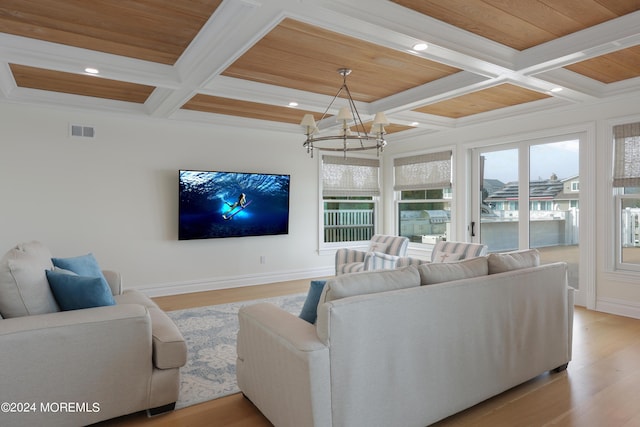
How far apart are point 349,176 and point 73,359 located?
18.3 ft

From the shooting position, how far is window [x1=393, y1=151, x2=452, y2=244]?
21.2 feet

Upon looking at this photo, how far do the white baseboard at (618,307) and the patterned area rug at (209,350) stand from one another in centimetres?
352

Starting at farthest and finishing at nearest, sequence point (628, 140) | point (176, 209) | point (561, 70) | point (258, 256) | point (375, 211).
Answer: point (375, 211) → point (258, 256) → point (176, 209) → point (628, 140) → point (561, 70)

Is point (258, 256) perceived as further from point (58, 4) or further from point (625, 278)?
point (625, 278)

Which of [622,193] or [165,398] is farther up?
[622,193]

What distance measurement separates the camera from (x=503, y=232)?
575 cm

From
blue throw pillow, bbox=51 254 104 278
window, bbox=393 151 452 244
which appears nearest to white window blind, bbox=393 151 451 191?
window, bbox=393 151 452 244

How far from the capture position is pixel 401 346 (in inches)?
81.5

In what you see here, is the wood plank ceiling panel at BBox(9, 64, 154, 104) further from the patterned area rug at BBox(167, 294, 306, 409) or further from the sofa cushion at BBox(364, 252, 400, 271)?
the sofa cushion at BBox(364, 252, 400, 271)

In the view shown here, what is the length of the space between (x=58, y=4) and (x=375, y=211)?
5830 mm

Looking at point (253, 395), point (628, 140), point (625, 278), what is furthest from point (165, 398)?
point (628, 140)

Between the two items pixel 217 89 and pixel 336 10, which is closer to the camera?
pixel 336 10

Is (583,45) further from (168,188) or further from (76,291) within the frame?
(168,188)


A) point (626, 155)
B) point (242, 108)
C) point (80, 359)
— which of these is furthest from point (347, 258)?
point (80, 359)
